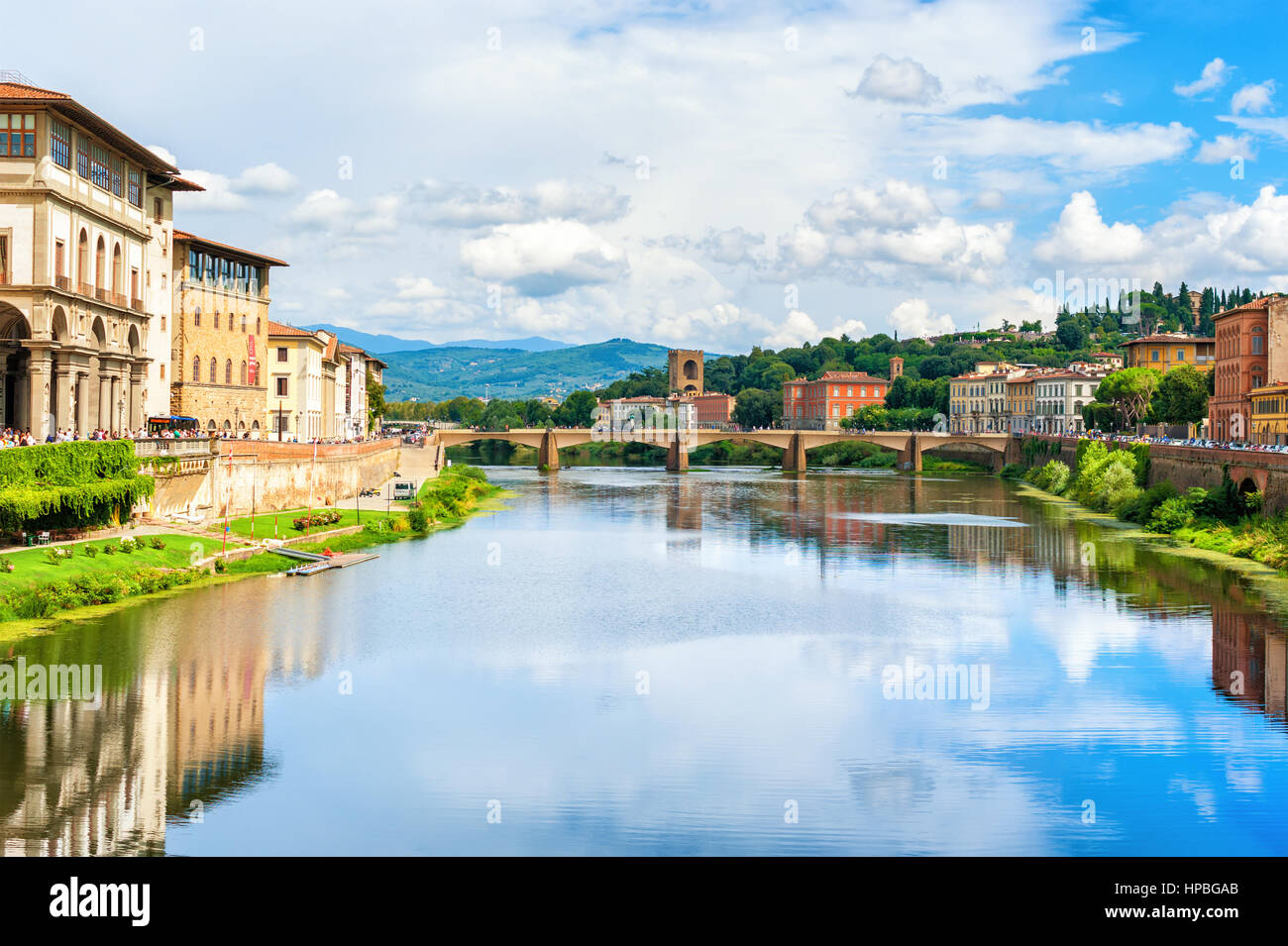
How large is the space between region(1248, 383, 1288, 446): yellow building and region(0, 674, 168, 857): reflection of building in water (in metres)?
66.6

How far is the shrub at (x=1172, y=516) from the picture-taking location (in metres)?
54.1

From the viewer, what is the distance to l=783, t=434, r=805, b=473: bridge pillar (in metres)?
119

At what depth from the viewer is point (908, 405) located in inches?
6265

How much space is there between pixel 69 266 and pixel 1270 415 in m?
66.9

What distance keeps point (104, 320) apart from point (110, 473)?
11447 mm

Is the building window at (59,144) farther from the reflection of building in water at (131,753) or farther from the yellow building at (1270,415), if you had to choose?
the yellow building at (1270,415)

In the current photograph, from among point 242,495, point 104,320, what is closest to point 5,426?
point 104,320

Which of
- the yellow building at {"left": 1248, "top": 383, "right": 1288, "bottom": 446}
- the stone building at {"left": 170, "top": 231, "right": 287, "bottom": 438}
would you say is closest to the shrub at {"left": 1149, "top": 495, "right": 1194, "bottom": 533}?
the yellow building at {"left": 1248, "top": 383, "right": 1288, "bottom": 446}
